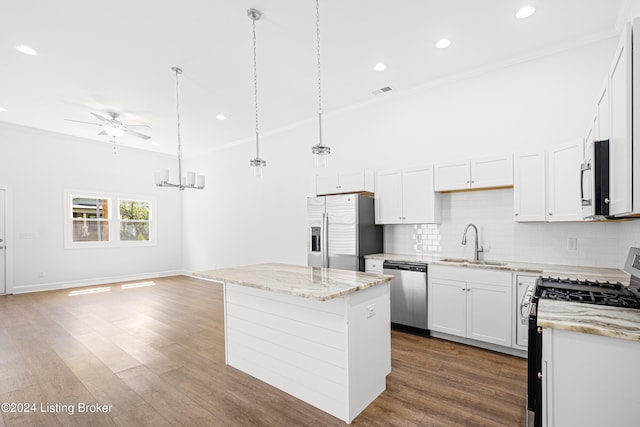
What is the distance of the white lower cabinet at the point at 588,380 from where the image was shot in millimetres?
1334

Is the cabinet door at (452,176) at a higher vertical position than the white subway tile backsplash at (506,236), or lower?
higher

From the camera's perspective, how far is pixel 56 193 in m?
6.68

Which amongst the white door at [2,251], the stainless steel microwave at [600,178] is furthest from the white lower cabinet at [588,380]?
the white door at [2,251]

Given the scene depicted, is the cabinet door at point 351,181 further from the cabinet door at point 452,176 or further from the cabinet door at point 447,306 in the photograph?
the cabinet door at point 447,306

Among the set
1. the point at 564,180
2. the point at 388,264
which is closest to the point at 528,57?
the point at 564,180

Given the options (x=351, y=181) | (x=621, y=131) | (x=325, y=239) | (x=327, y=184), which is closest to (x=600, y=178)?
(x=621, y=131)

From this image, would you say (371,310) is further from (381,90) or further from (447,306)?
(381,90)

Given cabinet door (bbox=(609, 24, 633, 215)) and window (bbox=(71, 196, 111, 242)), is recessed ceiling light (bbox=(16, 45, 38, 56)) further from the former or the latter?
cabinet door (bbox=(609, 24, 633, 215))

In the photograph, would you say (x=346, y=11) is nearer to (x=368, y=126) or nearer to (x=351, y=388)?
(x=368, y=126)

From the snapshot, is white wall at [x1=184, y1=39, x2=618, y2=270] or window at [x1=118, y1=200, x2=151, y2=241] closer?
white wall at [x1=184, y1=39, x2=618, y2=270]

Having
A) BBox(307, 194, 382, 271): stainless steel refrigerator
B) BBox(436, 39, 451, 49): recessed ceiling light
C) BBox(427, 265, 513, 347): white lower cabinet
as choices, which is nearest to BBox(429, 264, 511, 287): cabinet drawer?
BBox(427, 265, 513, 347): white lower cabinet

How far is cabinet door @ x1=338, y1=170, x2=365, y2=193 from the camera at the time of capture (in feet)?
14.8

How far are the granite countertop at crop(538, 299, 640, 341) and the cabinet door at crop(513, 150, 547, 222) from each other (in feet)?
5.93

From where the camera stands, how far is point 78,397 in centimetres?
248
